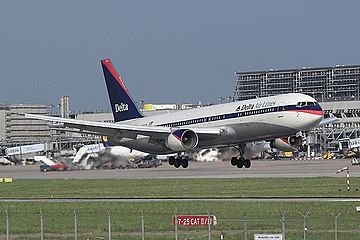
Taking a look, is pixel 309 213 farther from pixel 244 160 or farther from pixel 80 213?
pixel 244 160

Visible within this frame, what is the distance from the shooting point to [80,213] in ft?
131

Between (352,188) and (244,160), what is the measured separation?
25.3 metres

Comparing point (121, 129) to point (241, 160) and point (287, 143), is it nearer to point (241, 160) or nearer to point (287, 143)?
point (241, 160)

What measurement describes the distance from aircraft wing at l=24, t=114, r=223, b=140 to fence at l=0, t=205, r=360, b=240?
34.5m

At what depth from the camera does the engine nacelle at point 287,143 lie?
7369 centimetres

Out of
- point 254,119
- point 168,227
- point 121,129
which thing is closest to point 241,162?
point 254,119

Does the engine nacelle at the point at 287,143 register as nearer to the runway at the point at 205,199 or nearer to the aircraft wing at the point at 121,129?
the aircraft wing at the point at 121,129

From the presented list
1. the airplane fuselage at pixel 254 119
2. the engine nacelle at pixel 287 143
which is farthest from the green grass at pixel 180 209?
the engine nacelle at pixel 287 143

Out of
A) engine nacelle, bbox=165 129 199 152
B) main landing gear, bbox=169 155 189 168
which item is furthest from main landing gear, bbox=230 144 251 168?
engine nacelle, bbox=165 129 199 152

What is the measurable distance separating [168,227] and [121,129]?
4299cm

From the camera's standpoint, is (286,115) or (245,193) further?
(286,115)

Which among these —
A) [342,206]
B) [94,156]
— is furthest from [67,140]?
[342,206]

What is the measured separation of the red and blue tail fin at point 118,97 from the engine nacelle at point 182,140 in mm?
12291

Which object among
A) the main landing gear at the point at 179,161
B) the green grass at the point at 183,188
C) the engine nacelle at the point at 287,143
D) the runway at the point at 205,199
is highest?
the engine nacelle at the point at 287,143
